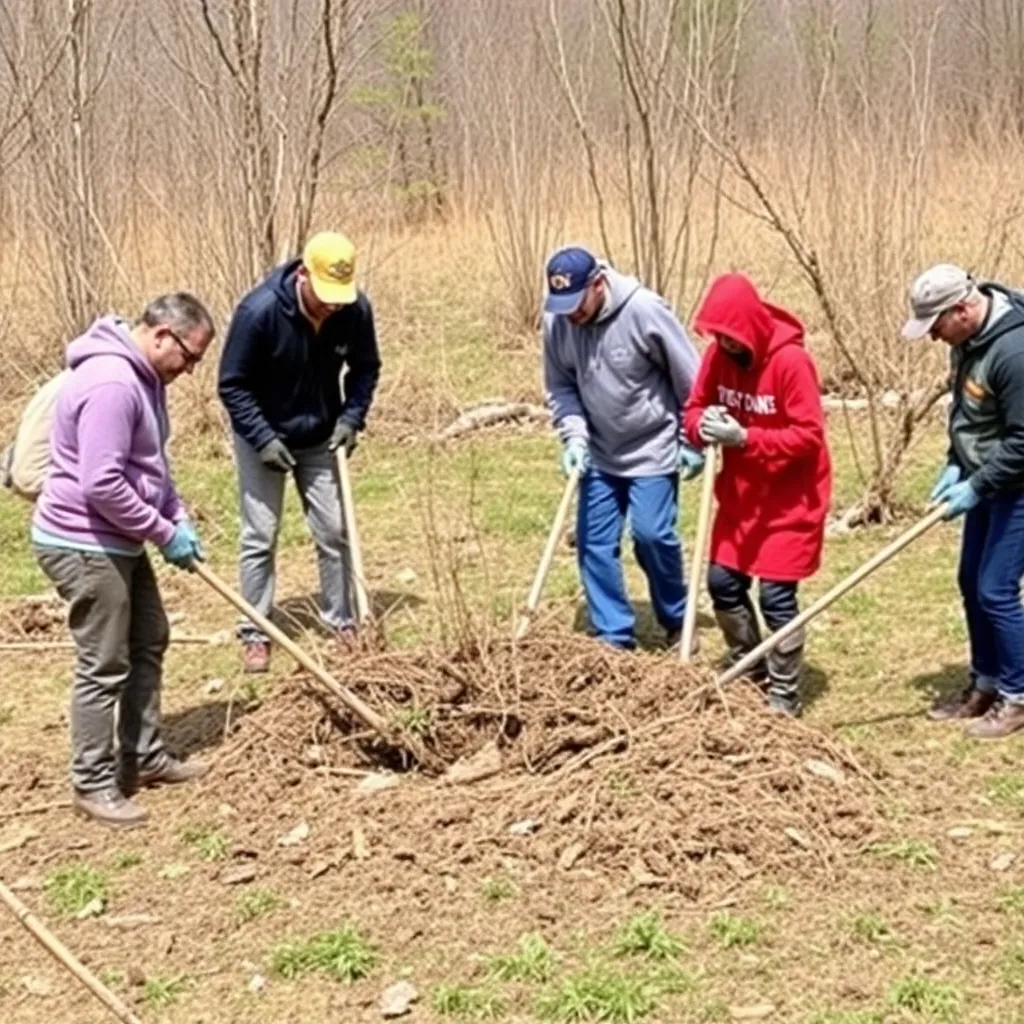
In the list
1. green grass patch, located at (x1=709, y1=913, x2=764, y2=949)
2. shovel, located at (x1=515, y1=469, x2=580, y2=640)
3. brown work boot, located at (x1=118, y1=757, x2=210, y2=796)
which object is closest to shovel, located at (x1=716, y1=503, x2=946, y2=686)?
shovel, located at (x1=515, y1=469, x2=580, y2=640)

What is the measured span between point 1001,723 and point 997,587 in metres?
0.50

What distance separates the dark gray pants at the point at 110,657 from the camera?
5062 millimetres

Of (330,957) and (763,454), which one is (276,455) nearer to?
(763,454)

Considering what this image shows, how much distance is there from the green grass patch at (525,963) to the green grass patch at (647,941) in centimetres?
18

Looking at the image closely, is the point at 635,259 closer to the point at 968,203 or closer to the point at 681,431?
the point at 968,203

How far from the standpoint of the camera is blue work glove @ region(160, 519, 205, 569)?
510cm

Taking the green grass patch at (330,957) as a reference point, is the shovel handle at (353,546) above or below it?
above

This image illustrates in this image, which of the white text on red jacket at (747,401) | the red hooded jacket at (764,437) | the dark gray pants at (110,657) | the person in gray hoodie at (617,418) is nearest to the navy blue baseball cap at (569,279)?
the person in gray hoodie at (617,418)

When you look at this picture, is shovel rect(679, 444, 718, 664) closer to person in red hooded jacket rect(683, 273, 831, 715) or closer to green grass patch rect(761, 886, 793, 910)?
person in red hooded jacket rect(683, 273, 831, 715)

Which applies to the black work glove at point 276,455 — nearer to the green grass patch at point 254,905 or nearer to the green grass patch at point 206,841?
the green grass patch at point 206,841

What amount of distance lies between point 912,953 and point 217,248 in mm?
8705

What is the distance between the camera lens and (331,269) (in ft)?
20.1

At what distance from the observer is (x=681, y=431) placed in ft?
20.2

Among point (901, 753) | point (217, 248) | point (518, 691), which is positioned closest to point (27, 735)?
point (518, 691)
